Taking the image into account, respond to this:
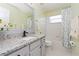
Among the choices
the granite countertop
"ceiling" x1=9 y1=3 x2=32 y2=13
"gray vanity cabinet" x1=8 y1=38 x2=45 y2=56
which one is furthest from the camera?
"ceiling" x1=9 y1=3 x2=32 y2=13

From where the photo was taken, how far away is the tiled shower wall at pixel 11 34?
4.10ft

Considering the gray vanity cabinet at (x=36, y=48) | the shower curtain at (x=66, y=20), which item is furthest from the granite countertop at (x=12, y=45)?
the shower curtain at (x=66, y=20)

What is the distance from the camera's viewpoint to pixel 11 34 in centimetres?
132

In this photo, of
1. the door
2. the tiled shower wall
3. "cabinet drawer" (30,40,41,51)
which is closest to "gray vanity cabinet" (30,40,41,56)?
"cabinet drawer" (30,40,41,51)

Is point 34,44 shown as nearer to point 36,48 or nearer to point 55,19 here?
point 36,48

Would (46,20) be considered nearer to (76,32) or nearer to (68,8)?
(68,8)

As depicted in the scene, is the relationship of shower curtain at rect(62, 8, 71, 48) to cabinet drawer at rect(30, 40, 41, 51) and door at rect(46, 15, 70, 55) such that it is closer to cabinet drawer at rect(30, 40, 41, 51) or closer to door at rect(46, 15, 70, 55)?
door at rect(46, 15, 70, 55)

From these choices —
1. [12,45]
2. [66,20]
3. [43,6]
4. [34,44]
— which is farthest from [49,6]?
[12,45]

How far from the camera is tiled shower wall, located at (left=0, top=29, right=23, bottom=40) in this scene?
1251 millimetres

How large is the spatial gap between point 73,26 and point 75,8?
0.81ft

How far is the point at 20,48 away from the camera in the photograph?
105cm

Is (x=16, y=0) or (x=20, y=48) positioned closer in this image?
(x=20, y=48)

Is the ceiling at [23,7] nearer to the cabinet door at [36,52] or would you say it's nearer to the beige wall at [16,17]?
the beige wall at [16,17]

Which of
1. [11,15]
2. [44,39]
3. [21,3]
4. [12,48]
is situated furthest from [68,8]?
[12,48]
